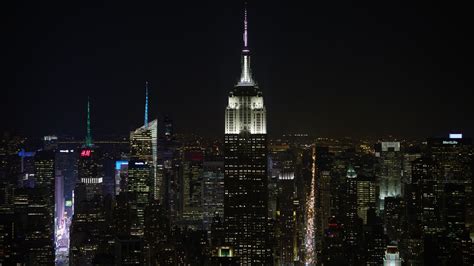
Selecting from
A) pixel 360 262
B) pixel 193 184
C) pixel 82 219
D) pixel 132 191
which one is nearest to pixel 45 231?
pixel 82 219


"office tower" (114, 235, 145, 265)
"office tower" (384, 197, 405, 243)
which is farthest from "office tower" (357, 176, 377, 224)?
"office tower" (114, 235, 145, 265)

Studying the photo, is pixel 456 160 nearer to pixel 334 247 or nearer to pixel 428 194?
pixel 428 194

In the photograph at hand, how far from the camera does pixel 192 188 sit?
669 inches

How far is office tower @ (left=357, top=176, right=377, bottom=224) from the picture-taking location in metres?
15.9

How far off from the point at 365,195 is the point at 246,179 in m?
3.04

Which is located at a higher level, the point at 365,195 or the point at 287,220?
the point at 365,195

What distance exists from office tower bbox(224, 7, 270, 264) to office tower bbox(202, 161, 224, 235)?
42 centimetres

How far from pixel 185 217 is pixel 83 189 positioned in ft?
8.11

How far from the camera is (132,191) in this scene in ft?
54.3

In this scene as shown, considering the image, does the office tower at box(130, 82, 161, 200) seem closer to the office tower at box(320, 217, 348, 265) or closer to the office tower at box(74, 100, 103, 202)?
the office tower at box(74, 100, 103, 202)

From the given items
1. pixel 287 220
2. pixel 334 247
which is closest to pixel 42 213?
pixel 287 220

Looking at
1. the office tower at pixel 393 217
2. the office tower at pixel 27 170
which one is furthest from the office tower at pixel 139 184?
the office tower at pixel 393 217

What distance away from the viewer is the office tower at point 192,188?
15789 millimetres

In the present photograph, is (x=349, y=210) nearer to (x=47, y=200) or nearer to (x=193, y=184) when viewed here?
(x=193, y=184)
